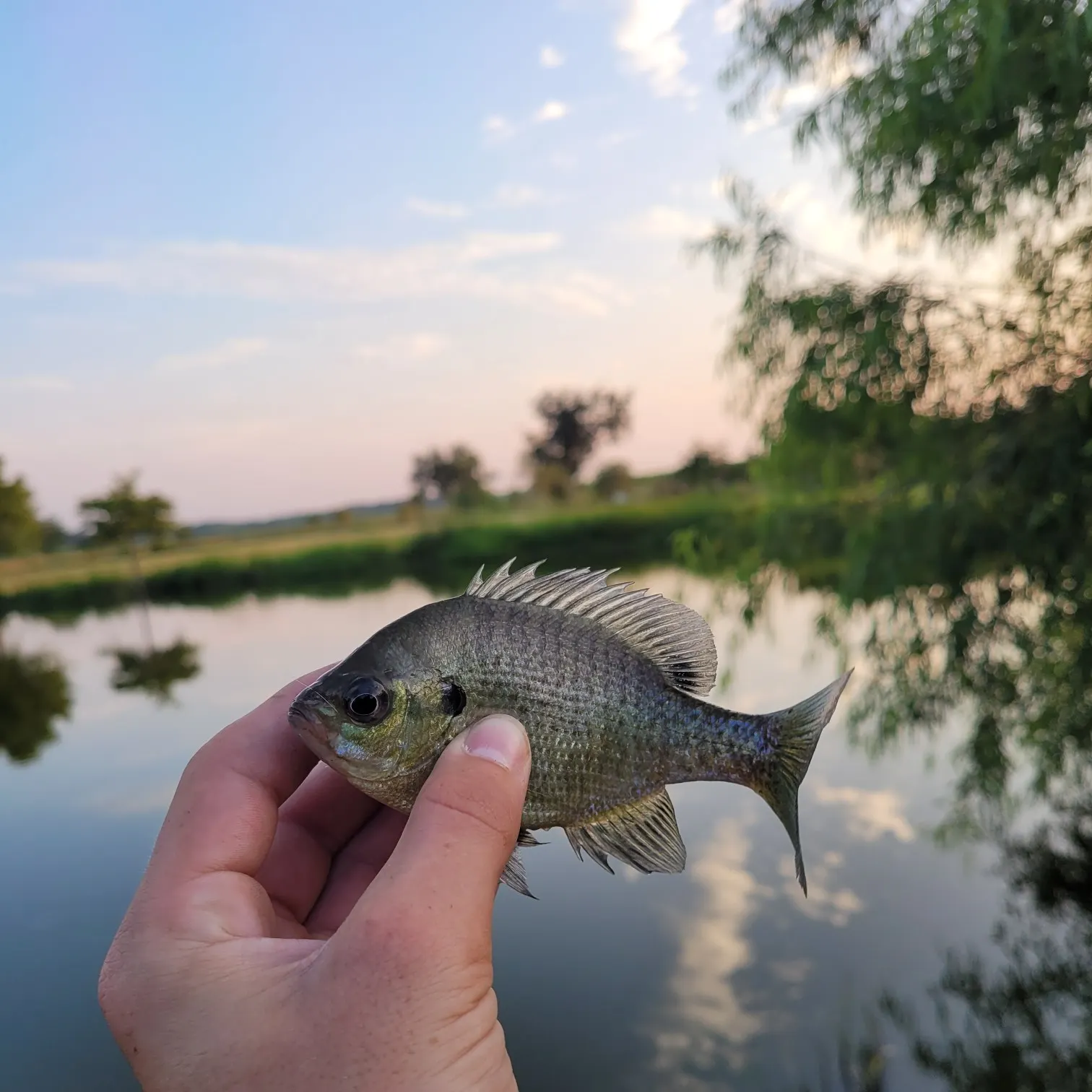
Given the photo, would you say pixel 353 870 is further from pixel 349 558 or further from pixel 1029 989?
pixel 349 558

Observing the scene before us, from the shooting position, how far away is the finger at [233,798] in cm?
→ 163

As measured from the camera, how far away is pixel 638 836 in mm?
1751

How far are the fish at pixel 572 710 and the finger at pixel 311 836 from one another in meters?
0.51

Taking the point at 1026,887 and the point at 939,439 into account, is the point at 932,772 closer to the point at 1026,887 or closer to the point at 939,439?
the point at 1026,887

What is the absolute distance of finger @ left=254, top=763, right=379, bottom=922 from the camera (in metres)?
2.01

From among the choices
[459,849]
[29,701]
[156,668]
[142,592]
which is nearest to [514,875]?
[459,849]

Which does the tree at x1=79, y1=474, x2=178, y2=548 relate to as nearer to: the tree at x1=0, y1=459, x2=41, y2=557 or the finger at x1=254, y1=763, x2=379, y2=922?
the tree at x1=0, y1=459, x2=41, y2=557

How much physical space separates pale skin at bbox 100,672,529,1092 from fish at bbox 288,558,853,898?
0.10 metres

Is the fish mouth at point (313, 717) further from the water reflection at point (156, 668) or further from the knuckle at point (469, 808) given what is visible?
the water reflection at point (156, 668)

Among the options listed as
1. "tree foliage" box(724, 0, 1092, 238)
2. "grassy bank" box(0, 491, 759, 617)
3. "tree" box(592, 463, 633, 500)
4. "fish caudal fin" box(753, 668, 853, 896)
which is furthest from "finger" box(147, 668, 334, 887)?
"tree" box(592, 463, 633, 500)

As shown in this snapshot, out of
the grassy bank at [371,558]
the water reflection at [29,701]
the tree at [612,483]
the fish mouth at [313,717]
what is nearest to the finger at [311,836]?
the fish mouth at [313,717]

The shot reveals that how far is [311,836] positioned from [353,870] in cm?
14

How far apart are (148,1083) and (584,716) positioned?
3.40 ft

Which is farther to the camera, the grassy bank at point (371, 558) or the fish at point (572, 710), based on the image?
the grassy bank at point (371, 558)
